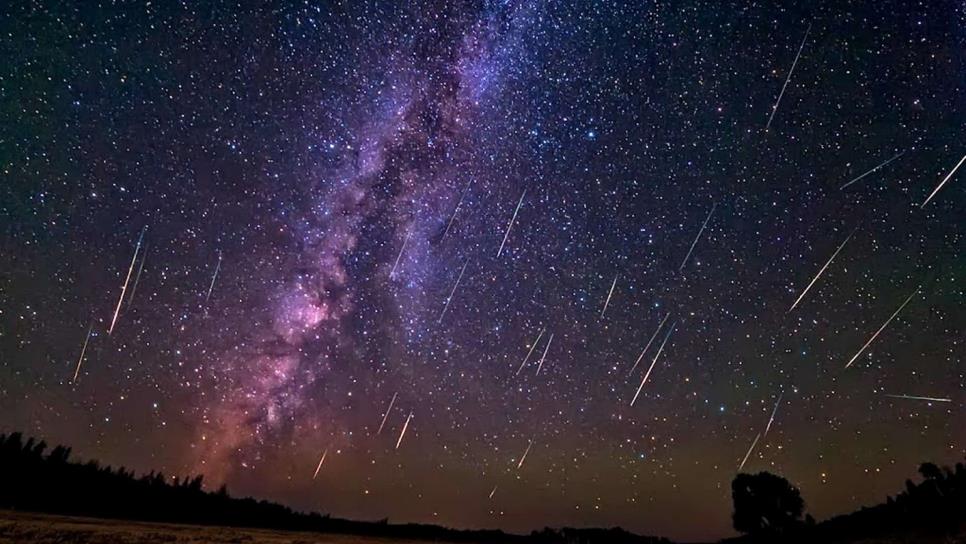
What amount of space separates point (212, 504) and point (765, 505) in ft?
92.4

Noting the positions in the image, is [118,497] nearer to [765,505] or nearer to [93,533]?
[93,533]

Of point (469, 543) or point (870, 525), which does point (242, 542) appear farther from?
point (870, 525)

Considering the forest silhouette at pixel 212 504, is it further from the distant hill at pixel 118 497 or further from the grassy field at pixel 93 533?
the grassy field at pixel 93 533

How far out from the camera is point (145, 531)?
1091 centimetres

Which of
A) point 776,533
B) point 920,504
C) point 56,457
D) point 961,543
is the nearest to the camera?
point 961,543

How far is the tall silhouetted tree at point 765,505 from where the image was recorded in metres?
27.4

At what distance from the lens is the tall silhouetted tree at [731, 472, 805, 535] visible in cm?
2738

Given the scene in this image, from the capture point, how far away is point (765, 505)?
2794cm

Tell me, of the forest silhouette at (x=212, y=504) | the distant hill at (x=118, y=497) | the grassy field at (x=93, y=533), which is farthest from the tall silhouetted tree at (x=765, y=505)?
the grassy field at (x=93, y=533)

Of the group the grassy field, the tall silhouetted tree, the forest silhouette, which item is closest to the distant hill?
the forest silhouette

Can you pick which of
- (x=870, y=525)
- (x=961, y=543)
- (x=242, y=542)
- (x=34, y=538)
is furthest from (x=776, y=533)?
(x=34, y=538)

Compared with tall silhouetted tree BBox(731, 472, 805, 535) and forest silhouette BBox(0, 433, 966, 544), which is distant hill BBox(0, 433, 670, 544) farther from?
tall silhouetted tree BBox(731, 472, 805, 535)

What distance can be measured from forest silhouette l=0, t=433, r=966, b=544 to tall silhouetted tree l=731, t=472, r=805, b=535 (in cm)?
13

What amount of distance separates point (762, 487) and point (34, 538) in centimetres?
3178
